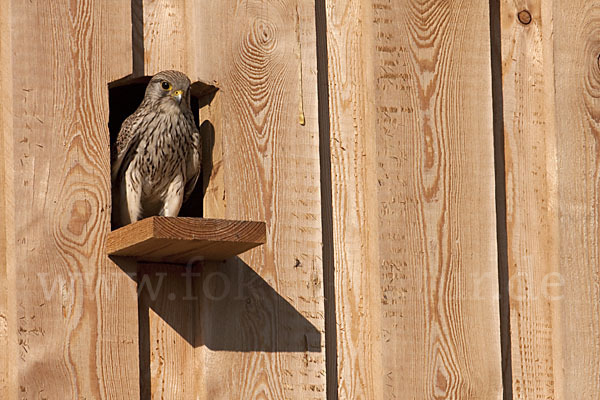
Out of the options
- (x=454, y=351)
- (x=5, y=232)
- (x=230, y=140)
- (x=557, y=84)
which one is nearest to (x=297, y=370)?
(x=454, y=351)

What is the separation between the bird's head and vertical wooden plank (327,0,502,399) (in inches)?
23.7

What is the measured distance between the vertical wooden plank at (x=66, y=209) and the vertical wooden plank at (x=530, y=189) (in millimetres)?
1556

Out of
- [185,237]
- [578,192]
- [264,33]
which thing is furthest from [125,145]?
[578,192]

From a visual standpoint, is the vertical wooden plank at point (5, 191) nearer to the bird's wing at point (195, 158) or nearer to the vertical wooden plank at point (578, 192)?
the bird's wing at point (195, 158)

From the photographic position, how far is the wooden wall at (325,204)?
432cm

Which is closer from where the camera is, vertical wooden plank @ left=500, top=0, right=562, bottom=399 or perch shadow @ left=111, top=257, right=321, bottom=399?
perch shadow @ left=111, top=257, right=321, bottom=399

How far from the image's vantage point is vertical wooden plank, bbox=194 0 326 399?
4.41 meters

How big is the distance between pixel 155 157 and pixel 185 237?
1036 mm

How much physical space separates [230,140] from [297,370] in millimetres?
919

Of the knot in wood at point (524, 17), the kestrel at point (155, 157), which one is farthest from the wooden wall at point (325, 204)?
the kestrel at point (155, 157)

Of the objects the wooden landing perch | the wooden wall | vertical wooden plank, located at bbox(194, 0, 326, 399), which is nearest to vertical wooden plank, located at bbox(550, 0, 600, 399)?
the wooden wall

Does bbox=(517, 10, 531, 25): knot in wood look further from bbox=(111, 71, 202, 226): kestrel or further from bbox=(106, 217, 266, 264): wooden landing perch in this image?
bbox=(106, 217, 266, 264): wooden landing perch

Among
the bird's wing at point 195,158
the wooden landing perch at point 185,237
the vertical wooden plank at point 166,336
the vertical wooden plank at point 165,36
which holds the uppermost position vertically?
the vertical wooden plank at point 165,36

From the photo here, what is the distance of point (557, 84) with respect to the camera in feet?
16.2
